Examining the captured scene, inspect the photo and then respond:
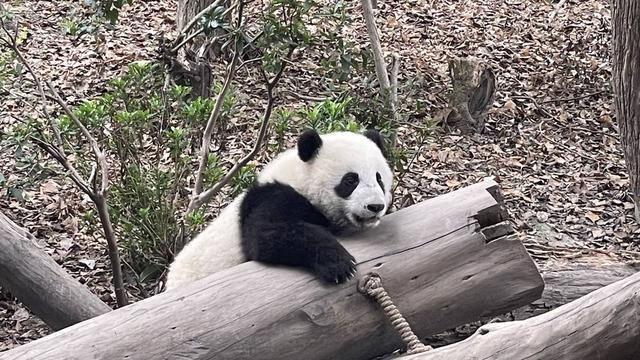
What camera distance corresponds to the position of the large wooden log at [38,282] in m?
4.28

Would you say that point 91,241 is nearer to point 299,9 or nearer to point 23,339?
point 23,339

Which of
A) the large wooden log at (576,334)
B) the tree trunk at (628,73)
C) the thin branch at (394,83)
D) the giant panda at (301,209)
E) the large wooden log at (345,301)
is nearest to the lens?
the large wooden log at (576,334)

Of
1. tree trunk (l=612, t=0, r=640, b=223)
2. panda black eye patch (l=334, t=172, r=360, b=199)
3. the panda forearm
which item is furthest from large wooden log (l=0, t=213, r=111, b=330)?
tree trunk (l=612, t=0, r=640, b=223)

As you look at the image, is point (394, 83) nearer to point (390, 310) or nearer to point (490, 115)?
point (490, 115)

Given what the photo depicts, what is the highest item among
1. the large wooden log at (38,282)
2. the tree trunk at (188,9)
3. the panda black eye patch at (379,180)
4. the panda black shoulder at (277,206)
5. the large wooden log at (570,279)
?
the tree trunk at (188,9)

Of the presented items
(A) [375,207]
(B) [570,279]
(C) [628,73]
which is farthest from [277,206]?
(C) [628,73]

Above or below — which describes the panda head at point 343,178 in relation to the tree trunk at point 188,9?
below

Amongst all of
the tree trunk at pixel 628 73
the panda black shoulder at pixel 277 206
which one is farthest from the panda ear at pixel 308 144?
the tree trunk at pixel 628 73

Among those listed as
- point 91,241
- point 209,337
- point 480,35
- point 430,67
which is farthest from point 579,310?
point 480,35

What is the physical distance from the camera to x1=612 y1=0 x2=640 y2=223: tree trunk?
5621 mm

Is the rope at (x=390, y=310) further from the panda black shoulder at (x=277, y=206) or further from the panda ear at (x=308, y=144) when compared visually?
the panda ear at (x=308, y=144)

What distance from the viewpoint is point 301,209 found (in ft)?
12.5

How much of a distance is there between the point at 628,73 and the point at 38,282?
4.31m

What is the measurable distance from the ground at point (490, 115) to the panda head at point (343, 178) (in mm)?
1708
